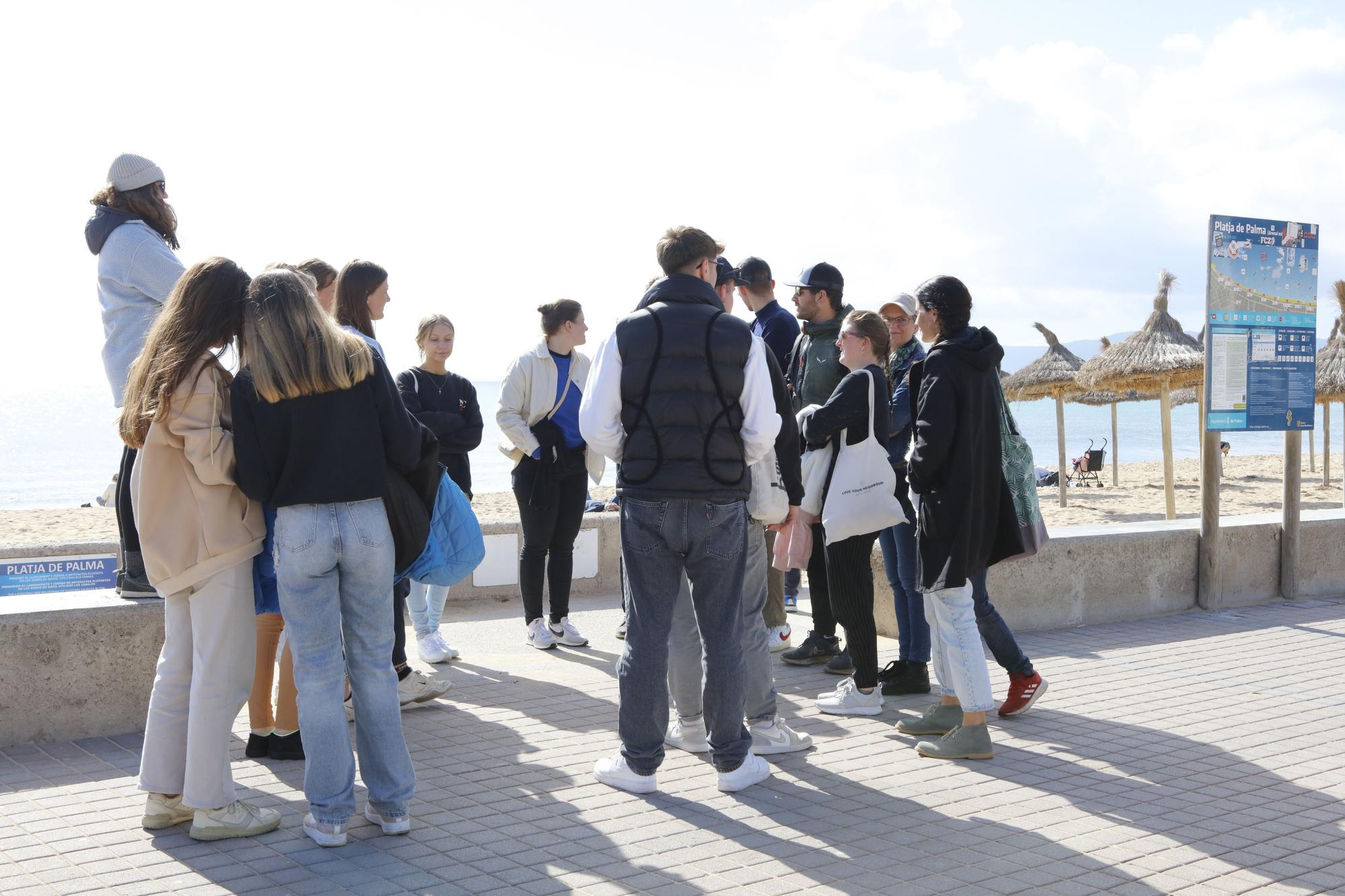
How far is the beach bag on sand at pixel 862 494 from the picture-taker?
18.3ft

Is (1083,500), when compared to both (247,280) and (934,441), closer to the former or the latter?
(934,441)

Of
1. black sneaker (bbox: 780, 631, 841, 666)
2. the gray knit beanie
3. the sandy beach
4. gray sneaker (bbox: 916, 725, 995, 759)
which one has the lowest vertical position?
the sandy beach

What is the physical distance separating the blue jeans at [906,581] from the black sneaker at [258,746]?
2.98 m

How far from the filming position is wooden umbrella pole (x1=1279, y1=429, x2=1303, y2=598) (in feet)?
29.4

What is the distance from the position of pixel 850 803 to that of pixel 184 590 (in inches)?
98.3

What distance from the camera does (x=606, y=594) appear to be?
922 cm

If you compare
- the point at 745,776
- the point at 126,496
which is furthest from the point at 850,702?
the point at 126,496

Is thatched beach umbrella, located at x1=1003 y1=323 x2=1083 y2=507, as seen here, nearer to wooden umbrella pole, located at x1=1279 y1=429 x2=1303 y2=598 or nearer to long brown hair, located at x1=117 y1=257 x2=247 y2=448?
wooden umbrella pole, located at x1=1279 y1=429 x2=1303 y2=598

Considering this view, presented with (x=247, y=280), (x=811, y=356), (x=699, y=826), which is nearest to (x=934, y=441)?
(x=811, y=356)

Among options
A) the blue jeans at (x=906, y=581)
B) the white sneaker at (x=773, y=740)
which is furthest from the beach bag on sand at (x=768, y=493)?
the blue jeans at (x=906, y=581)

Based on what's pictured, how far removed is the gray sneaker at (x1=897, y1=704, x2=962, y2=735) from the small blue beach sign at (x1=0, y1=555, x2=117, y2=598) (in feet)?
12.4

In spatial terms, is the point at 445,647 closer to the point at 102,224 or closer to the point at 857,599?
the point at 857,599

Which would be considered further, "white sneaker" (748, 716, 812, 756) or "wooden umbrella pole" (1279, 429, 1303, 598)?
"wooden umbrella pole" (1279, 429, 1303, 598)

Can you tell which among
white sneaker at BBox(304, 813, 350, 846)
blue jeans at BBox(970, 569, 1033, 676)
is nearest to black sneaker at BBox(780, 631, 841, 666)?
blue jeans at BBox(970, 569, 1033, 676)
